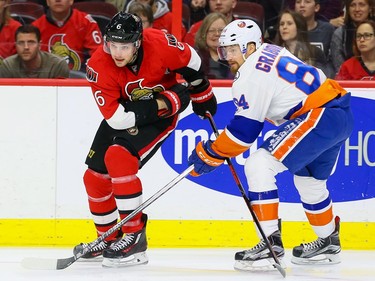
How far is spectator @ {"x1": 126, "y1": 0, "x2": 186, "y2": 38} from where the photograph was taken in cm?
557

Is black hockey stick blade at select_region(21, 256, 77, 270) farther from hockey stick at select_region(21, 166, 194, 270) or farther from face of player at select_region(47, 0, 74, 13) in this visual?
face of player at select_region(47, 0, 74, 13)

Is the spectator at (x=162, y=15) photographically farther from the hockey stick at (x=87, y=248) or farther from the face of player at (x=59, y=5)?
the hockey stick at (x=87, y=248)

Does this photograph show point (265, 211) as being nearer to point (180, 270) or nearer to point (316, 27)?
point (180, 270)

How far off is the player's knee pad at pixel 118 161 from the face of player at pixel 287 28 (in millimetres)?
1476

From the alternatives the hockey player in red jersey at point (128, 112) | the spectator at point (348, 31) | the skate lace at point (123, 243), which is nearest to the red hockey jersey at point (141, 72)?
the hockey player in red jersey at point (128, 112)

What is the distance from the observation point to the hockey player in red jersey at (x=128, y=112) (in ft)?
14.8

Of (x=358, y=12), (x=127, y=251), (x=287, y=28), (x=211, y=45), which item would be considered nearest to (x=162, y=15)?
(x=211, y=45)

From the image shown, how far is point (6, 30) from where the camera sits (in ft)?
18.6

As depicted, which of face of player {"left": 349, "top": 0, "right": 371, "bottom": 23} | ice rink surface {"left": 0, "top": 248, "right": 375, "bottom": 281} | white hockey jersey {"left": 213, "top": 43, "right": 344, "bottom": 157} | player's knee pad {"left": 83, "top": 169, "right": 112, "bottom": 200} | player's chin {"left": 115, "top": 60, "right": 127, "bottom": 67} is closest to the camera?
white hockey jersey {"left": 213, "top": 43, "right": 344, "bottom": 157}

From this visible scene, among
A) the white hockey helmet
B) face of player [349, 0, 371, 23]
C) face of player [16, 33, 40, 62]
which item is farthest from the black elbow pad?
face of player [349, 0, 371, 23]

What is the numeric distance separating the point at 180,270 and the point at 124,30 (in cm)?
114

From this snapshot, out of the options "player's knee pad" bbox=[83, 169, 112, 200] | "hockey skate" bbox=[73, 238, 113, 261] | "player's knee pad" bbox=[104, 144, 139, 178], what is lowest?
"hockey skate" bbox=[73, 238, 113, 261]

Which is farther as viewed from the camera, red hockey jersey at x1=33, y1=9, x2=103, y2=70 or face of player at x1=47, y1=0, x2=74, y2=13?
face of player at x1=47, y1=0, x2=74, y2=13

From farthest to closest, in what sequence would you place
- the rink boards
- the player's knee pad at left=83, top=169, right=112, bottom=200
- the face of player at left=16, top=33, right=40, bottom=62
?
the face of player at left=16, top=33, right=40, bottom=62 → the rink boards → the player's knee pad at left=83, top=169, right=112, bottom=200
